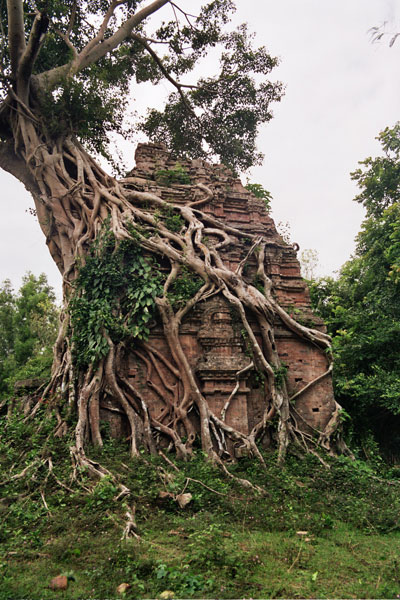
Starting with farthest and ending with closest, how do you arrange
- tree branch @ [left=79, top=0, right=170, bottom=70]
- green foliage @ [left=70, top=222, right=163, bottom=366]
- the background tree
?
tree branch @ [left=79, top=0, right=170, bottom=70], the background tree, green foliage @ [left=70, top=222, right=163, bottom=366]

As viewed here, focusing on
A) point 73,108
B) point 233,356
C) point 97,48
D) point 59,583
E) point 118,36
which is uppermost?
point 118,36

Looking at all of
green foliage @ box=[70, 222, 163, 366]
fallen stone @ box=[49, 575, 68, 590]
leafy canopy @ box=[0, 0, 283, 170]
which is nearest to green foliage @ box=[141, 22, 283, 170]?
leafy canopy @ box=[0, 0, 283, 170]

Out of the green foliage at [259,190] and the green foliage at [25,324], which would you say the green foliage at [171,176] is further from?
the green foliage at [25,324]

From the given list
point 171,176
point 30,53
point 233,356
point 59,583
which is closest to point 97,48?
point 30,53

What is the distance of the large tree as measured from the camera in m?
6.06

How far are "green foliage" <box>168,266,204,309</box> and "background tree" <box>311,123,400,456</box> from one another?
3.39 metres

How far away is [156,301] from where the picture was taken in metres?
6.44

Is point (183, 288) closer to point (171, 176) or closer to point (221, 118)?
point (171, 176)

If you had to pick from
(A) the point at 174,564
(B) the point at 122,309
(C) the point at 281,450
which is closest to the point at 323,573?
(A) the point at 174,564

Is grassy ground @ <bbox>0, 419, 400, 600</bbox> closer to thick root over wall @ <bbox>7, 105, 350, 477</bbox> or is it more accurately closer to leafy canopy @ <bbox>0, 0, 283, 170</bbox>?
thick root over wall @ <bbox>7, 105, 350, 477</bbox>

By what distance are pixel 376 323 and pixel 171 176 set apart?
564 cm

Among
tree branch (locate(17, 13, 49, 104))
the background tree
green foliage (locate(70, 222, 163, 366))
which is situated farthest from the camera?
the background tree

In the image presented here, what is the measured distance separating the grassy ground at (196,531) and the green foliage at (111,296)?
1370 mm

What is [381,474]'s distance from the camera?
6707 mm
